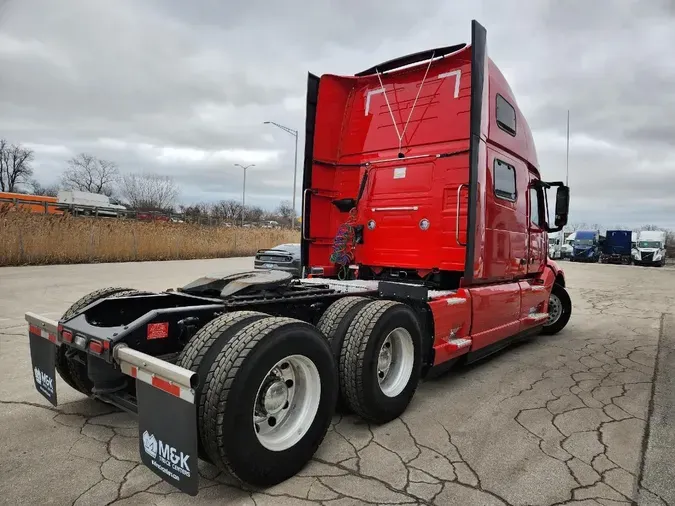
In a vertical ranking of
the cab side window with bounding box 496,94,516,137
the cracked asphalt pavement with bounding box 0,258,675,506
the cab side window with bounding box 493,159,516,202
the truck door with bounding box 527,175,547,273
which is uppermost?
the cab side window with bounding box 496,94,516,137

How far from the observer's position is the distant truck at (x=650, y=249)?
1318 inches

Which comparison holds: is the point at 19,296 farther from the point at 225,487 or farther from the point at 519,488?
the point at 519,488

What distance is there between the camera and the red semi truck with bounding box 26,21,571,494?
2.47 m

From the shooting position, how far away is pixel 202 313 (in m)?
3.05

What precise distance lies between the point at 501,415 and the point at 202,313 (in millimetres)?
2637

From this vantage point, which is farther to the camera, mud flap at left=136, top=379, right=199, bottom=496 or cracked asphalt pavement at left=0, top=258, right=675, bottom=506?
cracked asphalt pavement at left=0, top=258, right=675, bottom=506

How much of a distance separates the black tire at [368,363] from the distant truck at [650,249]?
37167mm

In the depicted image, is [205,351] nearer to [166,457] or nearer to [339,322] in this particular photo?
[166,457]

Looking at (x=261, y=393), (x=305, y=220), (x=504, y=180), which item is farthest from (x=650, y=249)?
(x=261, y=393)

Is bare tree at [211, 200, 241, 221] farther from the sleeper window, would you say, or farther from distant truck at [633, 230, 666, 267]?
the sleeper window

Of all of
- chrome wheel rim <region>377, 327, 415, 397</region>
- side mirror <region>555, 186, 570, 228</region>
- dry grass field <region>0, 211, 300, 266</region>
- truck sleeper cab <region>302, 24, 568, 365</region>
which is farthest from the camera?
dry grass field <region>0, 211, 300, 266</region>

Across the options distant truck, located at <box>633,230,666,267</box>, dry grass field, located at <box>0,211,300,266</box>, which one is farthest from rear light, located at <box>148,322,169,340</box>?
distant truck, located at <box>633,230,666,267</box>

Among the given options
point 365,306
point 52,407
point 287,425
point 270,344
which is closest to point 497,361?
point 365,306

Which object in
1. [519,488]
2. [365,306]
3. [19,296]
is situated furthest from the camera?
[19,296]
